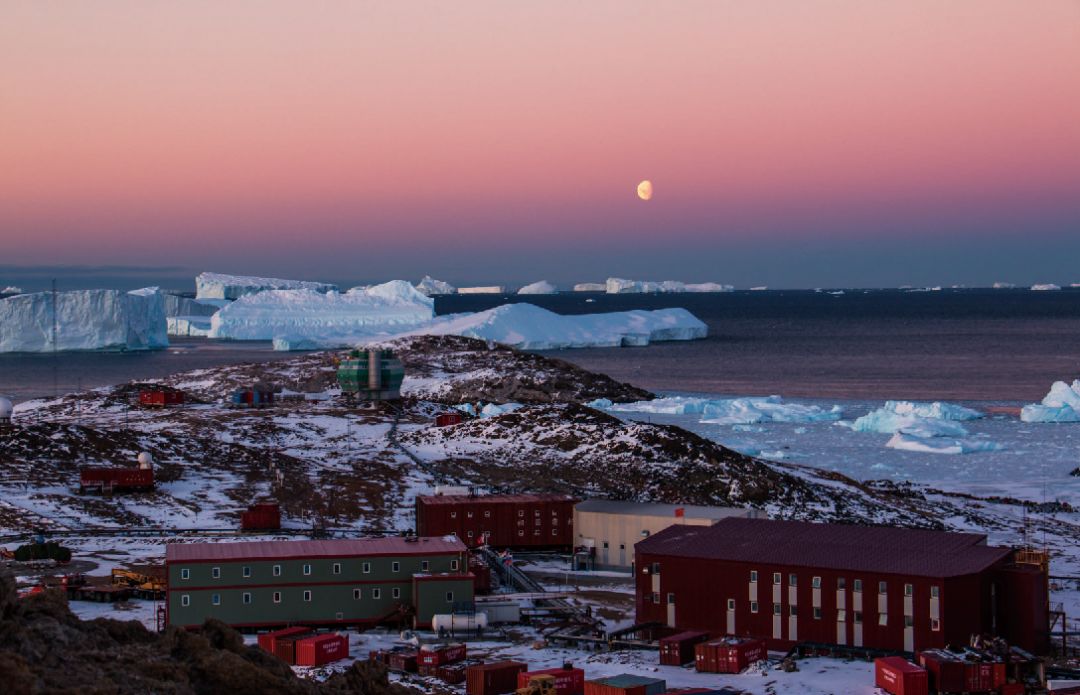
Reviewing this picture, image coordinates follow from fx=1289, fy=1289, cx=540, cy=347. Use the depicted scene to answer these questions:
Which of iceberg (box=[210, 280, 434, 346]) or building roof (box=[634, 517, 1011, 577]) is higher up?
iceberg (box=[210, 280, 434, 346])

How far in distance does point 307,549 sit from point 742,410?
4567 centimetres

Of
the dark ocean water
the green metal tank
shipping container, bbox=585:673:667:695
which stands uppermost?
the green metal tank

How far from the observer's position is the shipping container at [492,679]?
22188mm

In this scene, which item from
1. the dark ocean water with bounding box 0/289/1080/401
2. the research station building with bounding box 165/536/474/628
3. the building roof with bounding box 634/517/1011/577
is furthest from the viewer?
the dark ocean water with bounding box 0/289/1080/401

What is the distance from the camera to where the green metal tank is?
67.1 meters

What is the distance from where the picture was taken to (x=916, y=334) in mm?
166875

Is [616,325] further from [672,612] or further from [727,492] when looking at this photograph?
[672,612]

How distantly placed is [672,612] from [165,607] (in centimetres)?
1101

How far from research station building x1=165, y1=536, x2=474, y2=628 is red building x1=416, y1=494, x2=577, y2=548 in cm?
737

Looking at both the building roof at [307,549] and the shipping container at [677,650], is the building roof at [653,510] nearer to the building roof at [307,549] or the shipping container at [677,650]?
the building roof at [307,549]

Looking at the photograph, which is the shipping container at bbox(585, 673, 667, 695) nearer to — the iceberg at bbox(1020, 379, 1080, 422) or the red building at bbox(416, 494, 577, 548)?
the red building at bbox(416, 494, 577, 548)

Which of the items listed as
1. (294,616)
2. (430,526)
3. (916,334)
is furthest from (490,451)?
(916,334)

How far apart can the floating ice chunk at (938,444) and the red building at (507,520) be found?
85.9 feet

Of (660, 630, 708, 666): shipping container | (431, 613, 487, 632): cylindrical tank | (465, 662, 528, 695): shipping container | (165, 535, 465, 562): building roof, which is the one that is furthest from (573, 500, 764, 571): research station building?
(465, 662, 528, 695): shipping container
